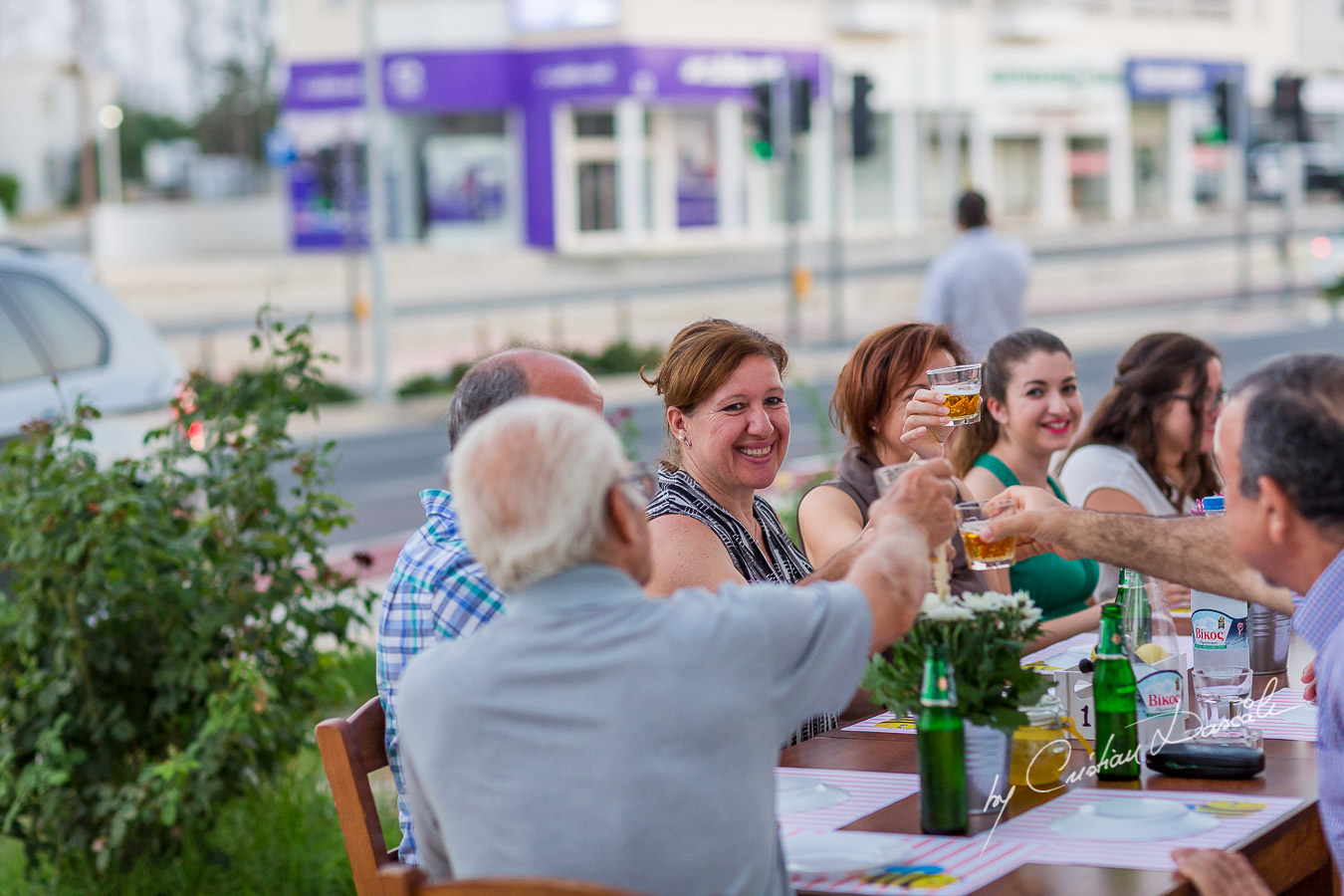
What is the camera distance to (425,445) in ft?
54.0

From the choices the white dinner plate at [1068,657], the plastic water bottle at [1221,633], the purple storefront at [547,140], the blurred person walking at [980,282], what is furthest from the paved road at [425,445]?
the purple storefront at [547,140]

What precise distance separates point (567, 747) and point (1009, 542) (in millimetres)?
1485

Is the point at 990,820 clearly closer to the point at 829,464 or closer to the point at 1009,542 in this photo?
the point at 1009,542

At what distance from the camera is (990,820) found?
104 inches

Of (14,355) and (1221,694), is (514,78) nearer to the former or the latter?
(14,355)

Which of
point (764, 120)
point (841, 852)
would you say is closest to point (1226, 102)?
point (764, 120)

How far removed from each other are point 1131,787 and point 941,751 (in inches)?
17.7

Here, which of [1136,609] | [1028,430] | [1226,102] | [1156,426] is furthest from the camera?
[1226,102]

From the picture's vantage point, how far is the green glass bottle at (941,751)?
8.45ft

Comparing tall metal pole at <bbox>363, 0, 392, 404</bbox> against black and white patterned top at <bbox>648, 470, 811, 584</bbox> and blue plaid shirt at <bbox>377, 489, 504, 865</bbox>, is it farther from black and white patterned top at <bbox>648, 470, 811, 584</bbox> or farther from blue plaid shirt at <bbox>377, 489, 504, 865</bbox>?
blue plaid shirt at <bbox>377, 489, 504, 865</bbox>

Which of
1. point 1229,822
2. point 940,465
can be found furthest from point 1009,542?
point 1229,822

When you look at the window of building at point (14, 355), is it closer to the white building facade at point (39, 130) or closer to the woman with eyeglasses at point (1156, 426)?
the woman with eyeglasses at point (1156, 426)

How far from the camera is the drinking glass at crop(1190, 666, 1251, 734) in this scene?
314cm

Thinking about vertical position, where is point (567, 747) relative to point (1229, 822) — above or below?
above
